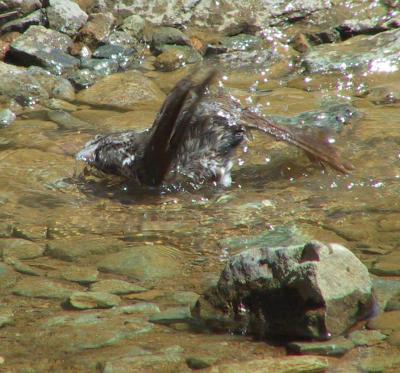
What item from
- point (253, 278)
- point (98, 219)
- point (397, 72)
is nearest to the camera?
point (253, 278)

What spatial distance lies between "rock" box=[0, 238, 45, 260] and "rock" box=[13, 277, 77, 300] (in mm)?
381

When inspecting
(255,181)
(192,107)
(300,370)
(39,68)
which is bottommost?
(300,370)

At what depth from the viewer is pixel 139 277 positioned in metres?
4.05

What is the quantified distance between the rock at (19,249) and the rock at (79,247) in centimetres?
6

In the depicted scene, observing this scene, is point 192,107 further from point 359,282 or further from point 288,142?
point 359,282

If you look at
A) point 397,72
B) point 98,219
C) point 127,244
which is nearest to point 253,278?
point 127,244

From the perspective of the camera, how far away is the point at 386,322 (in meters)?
3.34

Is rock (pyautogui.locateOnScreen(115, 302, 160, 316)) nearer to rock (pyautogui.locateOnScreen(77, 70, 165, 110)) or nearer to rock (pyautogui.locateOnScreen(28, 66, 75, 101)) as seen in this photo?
rock (pyautogui.locateOnScreen(77, 70, 165, 110))

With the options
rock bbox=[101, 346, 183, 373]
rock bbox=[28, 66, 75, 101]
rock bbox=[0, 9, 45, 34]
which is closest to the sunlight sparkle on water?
rock bbox=[28, 66, 75, 101]

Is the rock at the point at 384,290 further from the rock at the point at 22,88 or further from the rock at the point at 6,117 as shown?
the rock at the point at 22,88

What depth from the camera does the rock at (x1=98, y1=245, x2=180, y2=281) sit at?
4.09 m

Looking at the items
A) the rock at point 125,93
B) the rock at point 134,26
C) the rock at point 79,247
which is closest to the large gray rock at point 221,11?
the rock at point 134,26

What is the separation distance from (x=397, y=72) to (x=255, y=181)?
2593 millimetres

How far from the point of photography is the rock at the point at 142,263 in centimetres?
409
